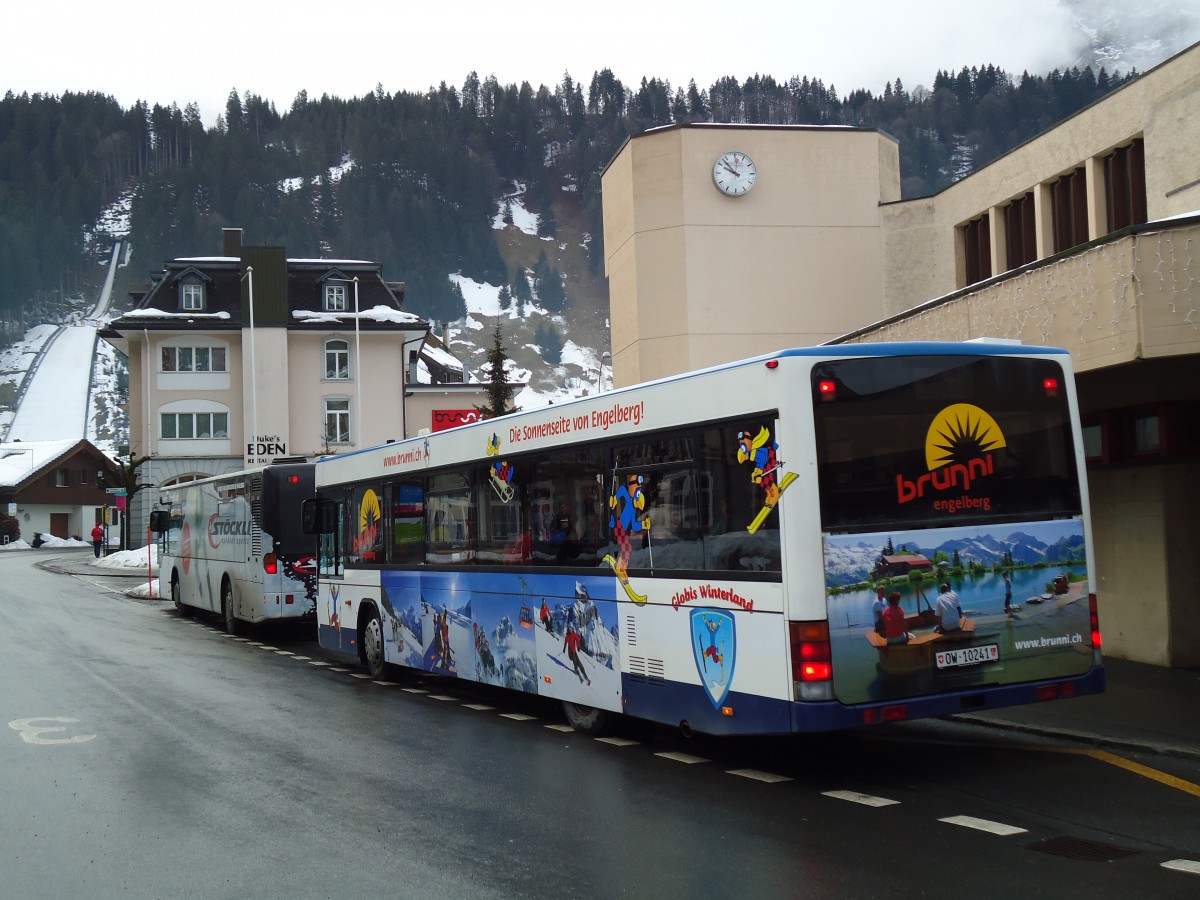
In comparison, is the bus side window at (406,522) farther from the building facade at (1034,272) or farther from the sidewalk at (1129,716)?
the building facade at (1034,272)

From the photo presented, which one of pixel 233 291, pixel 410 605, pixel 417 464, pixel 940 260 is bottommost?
pixel 410 605

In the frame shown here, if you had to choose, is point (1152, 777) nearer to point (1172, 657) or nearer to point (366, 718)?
point (1172, 657)

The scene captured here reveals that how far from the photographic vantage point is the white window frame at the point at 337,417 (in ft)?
209

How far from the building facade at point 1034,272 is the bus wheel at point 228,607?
9.81m

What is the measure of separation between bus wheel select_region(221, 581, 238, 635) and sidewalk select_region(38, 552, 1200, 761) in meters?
15.2

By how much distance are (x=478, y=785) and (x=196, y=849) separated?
2.18 meters

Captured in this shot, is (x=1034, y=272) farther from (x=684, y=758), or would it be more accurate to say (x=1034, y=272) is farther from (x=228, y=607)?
(x=228, y=607)

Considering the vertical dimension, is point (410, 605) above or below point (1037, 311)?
below

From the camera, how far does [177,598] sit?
2781 cm

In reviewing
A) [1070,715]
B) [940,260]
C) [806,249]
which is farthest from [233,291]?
[1070,715]

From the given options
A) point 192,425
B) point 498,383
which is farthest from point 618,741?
point 192,425

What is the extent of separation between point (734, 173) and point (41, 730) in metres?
19.6

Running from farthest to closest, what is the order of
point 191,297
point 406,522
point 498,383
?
point 191,297
point 498,383
point 406,522

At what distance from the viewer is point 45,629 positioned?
22328 millimetres
